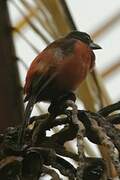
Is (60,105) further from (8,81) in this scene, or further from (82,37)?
(8,81)

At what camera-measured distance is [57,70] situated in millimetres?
726

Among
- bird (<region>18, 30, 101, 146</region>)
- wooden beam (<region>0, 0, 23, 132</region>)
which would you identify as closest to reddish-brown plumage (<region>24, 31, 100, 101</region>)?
bird (<region>18, 30, 101, 146</region>)

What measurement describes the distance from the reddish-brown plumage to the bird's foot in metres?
0.02

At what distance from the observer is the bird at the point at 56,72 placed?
2.32 feet

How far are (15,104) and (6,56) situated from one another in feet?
0.30

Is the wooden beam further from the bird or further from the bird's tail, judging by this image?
the bird's tail

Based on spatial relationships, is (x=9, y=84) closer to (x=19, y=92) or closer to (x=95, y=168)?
(x=19, y=92)

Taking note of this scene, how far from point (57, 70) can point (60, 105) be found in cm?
6

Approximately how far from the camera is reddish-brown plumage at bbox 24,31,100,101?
71 cm

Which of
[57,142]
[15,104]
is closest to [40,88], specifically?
[57,142]

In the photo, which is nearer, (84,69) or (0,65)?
(84,69)

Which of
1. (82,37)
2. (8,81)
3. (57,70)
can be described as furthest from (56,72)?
(8,81)

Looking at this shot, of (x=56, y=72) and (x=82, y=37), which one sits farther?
(x=82, y=37)

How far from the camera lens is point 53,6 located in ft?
3.51
